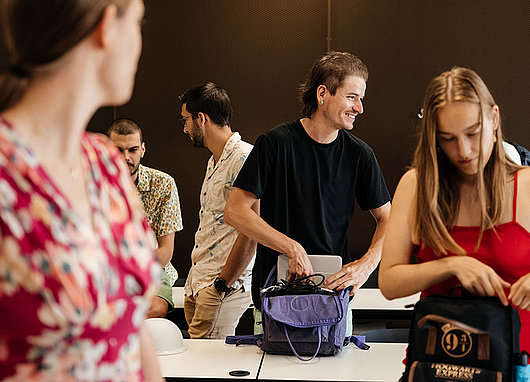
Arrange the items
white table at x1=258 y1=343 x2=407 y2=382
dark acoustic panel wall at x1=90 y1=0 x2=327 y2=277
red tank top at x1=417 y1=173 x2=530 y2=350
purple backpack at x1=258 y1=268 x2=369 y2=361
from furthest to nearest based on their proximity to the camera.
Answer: dark acoustic panel wall at x1=90 y1=0 x2=327 y2=277 → purple backpack at x1=258 y1=268 x2=369 y2=361 → white table at x1=258 y1=343 x2=407 y2=382 → red tank top at x1=417 y1=173 x2=530 y2=350

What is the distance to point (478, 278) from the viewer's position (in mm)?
1742

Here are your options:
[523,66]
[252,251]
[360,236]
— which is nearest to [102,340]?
[252,251]

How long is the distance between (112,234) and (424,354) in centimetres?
104

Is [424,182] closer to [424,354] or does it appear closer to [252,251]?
[424,354]

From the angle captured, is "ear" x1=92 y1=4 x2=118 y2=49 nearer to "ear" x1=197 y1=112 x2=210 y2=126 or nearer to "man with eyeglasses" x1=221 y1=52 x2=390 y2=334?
"man with eyeglasses" x1=221 y1=52 x2=390 y2=334

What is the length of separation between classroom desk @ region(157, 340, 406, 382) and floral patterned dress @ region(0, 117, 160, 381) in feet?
5.39

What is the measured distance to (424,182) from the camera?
187cm

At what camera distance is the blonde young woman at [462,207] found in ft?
5.93

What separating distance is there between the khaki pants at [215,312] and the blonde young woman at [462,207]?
6.46 ft

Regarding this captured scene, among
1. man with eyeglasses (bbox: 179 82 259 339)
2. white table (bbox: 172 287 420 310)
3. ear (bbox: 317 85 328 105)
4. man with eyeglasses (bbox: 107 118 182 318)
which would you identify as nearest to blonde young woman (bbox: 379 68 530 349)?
ear (bbox: 317 85 328 105)

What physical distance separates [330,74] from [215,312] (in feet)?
4.65

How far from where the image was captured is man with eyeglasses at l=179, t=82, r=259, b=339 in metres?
3.77

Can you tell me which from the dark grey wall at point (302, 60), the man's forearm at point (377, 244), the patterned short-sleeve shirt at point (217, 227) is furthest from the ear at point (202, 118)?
the dark grey wall at point (302, 60)

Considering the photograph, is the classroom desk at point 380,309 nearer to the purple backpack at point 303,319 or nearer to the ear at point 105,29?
the purple backpack at point 303,319
